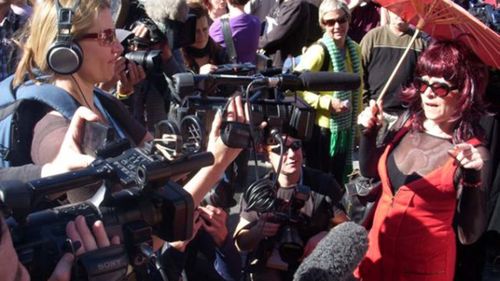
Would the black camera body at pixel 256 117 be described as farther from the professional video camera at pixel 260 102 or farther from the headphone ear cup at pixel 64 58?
the headphone ear cup at pixel 64 58

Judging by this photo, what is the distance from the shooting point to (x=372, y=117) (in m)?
2.56

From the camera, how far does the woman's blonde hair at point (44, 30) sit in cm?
187

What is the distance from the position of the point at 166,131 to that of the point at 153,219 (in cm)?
21

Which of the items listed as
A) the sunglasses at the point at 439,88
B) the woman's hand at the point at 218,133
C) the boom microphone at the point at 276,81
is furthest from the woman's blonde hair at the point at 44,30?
the sunglasses at the point at 439,88

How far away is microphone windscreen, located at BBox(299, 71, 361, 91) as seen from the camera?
1.81 metres

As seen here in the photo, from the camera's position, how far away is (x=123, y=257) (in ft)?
3.80

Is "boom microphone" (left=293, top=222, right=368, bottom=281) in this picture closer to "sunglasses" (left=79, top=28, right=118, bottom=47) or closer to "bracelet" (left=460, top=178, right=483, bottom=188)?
"bracelet" (left=460, top=178, right=483, bottom=188)

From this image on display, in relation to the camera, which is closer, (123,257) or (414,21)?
(123,257)

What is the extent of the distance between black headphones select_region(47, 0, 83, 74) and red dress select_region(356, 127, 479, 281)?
54.9 inches

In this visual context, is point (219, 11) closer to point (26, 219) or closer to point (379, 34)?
point (379, 34)

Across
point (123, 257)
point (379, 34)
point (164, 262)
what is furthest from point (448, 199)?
point (379, 34)

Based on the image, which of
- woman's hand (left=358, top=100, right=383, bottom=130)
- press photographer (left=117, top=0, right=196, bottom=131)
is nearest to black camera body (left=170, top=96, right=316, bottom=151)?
woman's hand (left=358, top=100, right=383, bottom=130)

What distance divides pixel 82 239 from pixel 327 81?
94 cm

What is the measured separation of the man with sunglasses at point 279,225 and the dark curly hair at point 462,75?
0.68 metres
